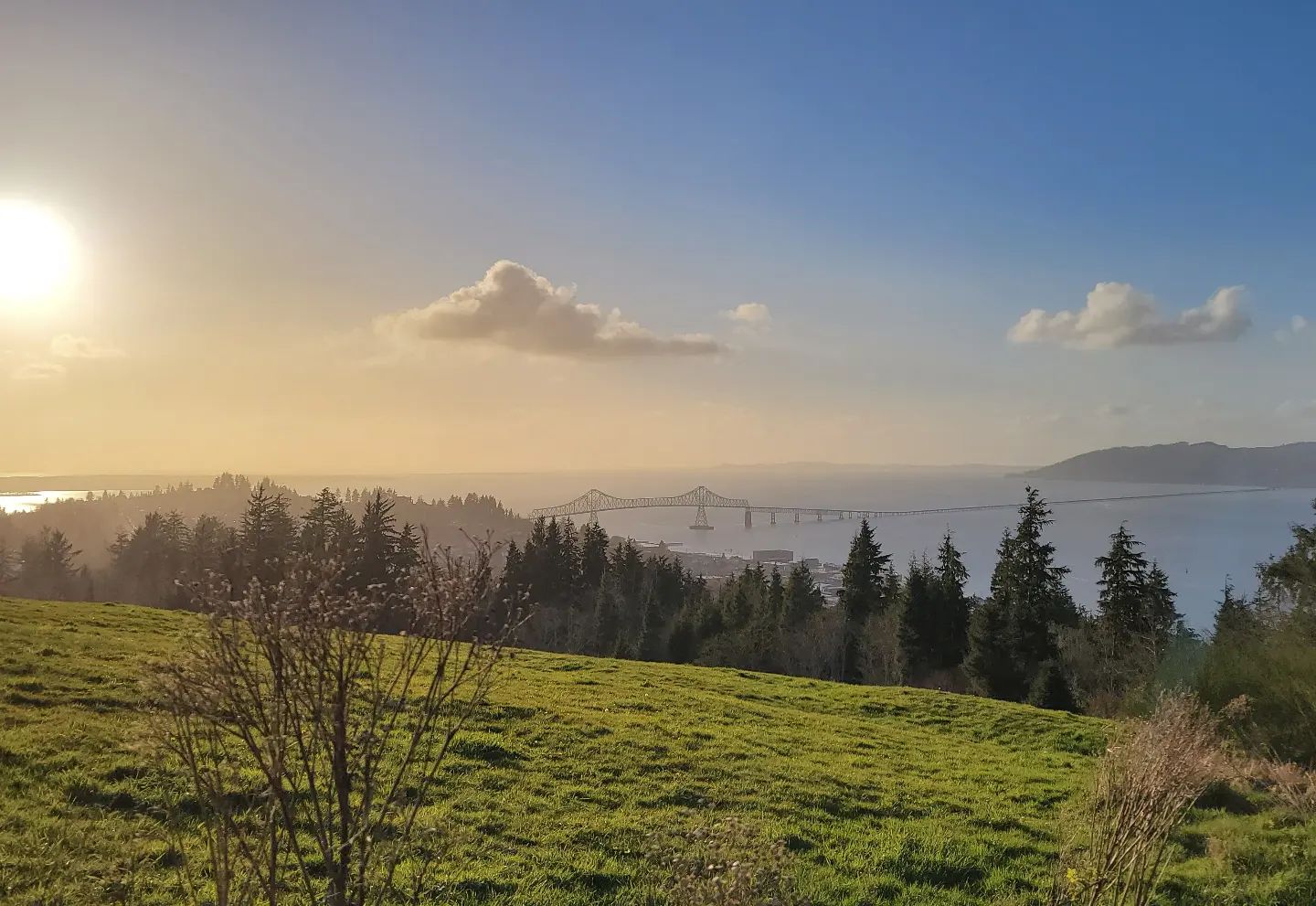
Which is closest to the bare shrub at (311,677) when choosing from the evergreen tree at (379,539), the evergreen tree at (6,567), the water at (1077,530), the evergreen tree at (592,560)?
the evergreen tree at (379,539)

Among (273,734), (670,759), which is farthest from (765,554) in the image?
(273,734)

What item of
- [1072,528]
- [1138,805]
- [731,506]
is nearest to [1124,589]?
[1138,805]

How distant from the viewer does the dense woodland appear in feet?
80.2

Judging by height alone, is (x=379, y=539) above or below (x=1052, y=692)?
above

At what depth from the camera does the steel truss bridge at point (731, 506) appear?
14862 cm

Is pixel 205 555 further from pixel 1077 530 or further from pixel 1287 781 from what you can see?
pixel 1077 530

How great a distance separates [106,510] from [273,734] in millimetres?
111798

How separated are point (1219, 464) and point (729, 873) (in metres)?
202

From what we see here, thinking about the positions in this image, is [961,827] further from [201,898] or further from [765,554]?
[765,554]

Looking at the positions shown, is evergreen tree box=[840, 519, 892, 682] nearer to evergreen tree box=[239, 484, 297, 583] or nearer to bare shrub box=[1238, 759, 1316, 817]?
bare shrub box=[1238, 759, 1316, 817]

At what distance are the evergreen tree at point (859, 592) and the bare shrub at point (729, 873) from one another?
33809 millimetres

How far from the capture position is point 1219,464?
159875 mm

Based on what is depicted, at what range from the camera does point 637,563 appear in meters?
46.6

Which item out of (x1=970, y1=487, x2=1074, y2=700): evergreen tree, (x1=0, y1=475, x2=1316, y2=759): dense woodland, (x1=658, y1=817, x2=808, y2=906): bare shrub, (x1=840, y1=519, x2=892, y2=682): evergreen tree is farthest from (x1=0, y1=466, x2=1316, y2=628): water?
(x1=658, y1=817, x2=808, y2=906): bare shrub
